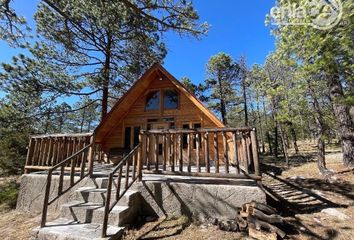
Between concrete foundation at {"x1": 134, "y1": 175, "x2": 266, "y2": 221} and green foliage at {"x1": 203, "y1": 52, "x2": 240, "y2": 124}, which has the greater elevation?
green foliage at {"x1": 203, "y1": 52, "x2": 240, "y2": 124}

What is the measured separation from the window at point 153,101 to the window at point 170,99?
0.35m

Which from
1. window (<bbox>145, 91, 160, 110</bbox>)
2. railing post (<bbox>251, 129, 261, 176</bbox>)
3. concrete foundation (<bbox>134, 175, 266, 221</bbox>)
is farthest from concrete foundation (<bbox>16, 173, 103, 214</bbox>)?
window (<bbox>145, 91, 160, 110</bbox>)

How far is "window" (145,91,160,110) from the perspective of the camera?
33.2 ft

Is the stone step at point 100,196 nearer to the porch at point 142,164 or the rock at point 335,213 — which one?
the porch at point 142,164

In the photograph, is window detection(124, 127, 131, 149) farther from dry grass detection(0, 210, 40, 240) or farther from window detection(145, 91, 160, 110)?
dry grass detection(0, 210, 40, 240)

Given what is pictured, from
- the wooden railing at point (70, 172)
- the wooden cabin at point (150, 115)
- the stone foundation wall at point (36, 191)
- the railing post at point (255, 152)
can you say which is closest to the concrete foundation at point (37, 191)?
the stone foundation wall at point (36, 191)

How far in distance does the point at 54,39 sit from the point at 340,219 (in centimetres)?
1252

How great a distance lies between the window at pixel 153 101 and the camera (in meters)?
10.1

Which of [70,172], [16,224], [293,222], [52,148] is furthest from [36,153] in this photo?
[293,222]

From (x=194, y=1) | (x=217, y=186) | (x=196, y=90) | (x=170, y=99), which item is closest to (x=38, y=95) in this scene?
(x=170, y=99)

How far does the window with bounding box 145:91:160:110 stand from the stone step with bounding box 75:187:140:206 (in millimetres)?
5647

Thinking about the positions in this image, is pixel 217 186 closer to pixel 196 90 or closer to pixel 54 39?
pixel 54 39

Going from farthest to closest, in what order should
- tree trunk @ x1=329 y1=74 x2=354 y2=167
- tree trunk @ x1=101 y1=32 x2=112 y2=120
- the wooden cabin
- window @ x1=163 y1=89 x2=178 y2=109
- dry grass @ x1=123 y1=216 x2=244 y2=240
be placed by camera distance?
tree trunk @ x1=101 y1=32 x2=112 y2=120 < window @ x1=163 y1=89 x2=178 y2=109 < the wooden cabin < tree trunk @ x1=329 y1=74 x2=354 y2=167 < dry grass @ x1=123 y1=216 x2=244 y2=240

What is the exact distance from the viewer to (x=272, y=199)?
17.2 feet
